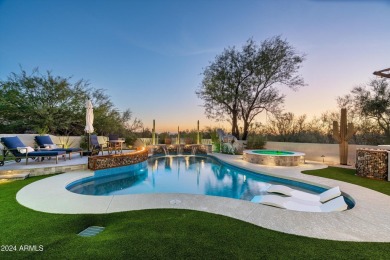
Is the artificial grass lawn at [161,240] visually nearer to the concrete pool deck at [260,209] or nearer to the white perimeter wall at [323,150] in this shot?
the concrete pool deck at [260,209]

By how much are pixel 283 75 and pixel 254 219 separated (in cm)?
1443

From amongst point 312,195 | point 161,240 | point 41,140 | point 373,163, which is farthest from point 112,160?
point 373,163

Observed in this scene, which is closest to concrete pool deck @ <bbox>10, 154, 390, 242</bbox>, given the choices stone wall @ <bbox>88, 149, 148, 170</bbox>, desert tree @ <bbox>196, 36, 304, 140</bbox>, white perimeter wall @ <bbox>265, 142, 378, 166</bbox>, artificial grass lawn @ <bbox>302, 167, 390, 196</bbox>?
artificial grass lawn @ <bbox>302, 167, 390, 196</bbox>

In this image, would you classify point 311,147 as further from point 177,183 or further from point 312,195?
point 177,183

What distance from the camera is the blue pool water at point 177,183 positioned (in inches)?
234

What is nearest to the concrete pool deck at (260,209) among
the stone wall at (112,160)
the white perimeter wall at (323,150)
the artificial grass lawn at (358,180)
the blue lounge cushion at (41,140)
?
the artificial grass lawn at (358,180)

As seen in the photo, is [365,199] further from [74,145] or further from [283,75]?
[74,145]

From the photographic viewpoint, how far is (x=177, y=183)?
23.1ft

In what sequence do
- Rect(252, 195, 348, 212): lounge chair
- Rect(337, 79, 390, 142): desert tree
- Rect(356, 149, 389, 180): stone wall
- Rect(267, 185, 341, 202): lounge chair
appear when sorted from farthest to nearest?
Rect(337, 79, 390, 142): desert tree → Rect(356, 149, 389, 180): stone wall → Rect(267, 185, 341, 202): lounge chair → Rect(252, 195, 348, 212): lounge chair

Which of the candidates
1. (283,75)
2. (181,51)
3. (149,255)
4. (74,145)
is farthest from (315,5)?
(74,145)

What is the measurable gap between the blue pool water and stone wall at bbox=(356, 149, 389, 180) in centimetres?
230

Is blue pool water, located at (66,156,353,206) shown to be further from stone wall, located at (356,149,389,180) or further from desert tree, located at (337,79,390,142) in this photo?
desert tree, located at (337,79,390,142)

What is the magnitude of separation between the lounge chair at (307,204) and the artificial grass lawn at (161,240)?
149cm

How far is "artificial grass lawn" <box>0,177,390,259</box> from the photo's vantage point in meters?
2.29
